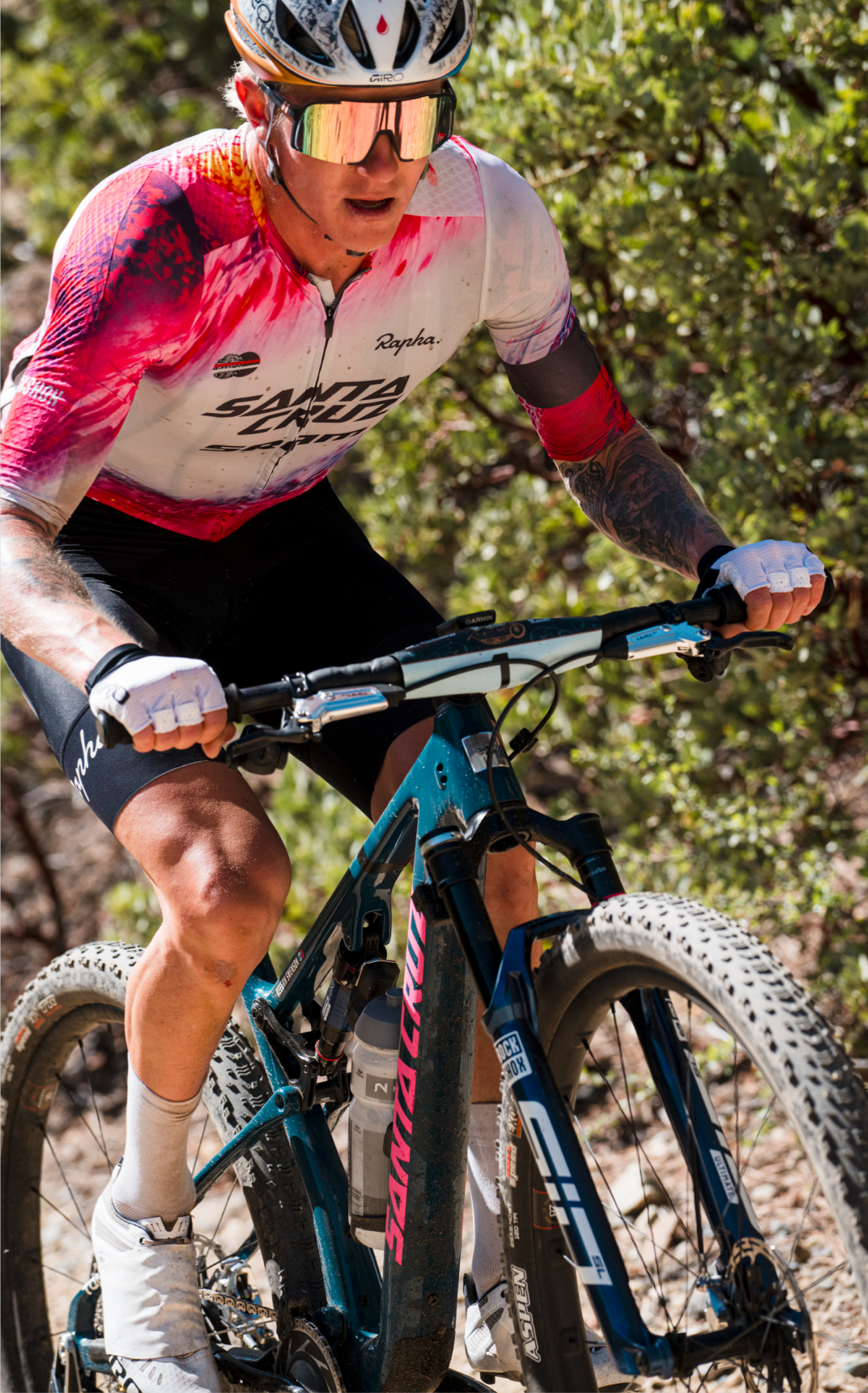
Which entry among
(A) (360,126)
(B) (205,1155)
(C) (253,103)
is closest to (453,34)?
(A) (360,126)

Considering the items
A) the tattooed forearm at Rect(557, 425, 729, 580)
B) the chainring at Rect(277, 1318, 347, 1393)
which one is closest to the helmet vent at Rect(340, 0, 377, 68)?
the tattooed forearm at Rect(557, 425, 729, 580)

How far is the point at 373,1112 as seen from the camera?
2240mm

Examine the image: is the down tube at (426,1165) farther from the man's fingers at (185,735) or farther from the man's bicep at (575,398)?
the man's bicep at (575,398)

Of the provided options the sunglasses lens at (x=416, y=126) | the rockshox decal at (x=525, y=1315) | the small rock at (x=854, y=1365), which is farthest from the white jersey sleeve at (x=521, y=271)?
the small rock at (x=854, y=1365)

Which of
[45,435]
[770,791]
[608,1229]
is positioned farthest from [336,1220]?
[770,791]

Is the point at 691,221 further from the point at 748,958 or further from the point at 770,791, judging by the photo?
the point at 748,958

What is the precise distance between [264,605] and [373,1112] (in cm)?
106

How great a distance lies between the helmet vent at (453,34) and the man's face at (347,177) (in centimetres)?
4

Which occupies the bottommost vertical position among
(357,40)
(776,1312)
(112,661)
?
(776,1312)

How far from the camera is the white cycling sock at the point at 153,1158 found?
2.28 metres

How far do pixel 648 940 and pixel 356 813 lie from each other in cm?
325

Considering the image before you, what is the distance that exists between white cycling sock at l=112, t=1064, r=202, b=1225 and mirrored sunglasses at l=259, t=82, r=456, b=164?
61.2 inches

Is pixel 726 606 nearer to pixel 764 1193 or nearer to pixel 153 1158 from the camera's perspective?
pixel 153 1158

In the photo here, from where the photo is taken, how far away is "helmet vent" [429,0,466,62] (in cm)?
210
